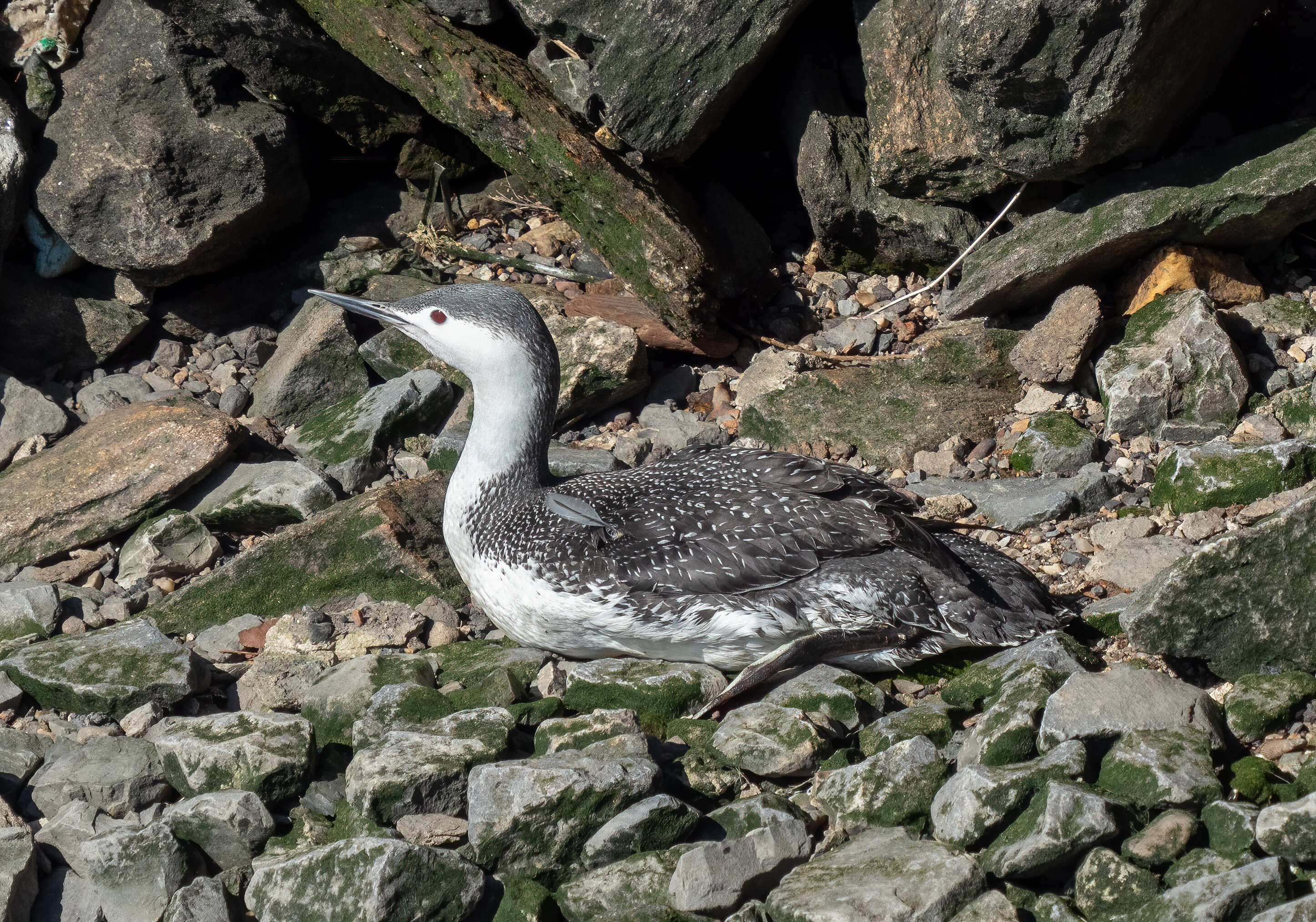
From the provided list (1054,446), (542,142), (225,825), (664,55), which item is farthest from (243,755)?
(664,55)

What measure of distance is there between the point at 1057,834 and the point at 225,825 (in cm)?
238

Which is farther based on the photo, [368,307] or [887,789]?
[368,307]

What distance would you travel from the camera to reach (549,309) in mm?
6336

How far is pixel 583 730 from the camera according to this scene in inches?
157

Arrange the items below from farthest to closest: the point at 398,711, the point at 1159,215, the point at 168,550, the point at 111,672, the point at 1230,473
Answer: the point at 168,550
the point at 1159,215
the point at 1230,473
the point at 111,672
the point at 398,711

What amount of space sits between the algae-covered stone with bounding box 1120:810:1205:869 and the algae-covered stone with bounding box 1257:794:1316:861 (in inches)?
7.0

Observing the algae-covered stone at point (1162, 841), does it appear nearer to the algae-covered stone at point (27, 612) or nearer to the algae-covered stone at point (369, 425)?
the algae-covered stone at point (369, 425)

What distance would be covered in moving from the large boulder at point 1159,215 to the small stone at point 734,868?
3165mm

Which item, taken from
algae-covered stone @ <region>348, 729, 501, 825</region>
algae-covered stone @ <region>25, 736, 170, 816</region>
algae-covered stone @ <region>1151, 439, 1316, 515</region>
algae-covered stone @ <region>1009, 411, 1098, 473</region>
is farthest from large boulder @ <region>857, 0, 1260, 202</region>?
algae-covered stone @ <region>25, 736, 170, 816</region>

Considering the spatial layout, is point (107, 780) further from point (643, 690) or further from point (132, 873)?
point (643, 690)

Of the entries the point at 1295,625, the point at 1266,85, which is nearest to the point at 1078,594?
the point at 1295,625

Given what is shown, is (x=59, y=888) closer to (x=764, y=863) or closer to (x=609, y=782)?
(x=609, y=782)

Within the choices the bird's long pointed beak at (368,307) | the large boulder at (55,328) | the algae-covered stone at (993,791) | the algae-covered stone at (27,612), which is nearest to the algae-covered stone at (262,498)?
the algae-covered stone at (27,612)

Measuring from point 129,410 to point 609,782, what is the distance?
3.61m
